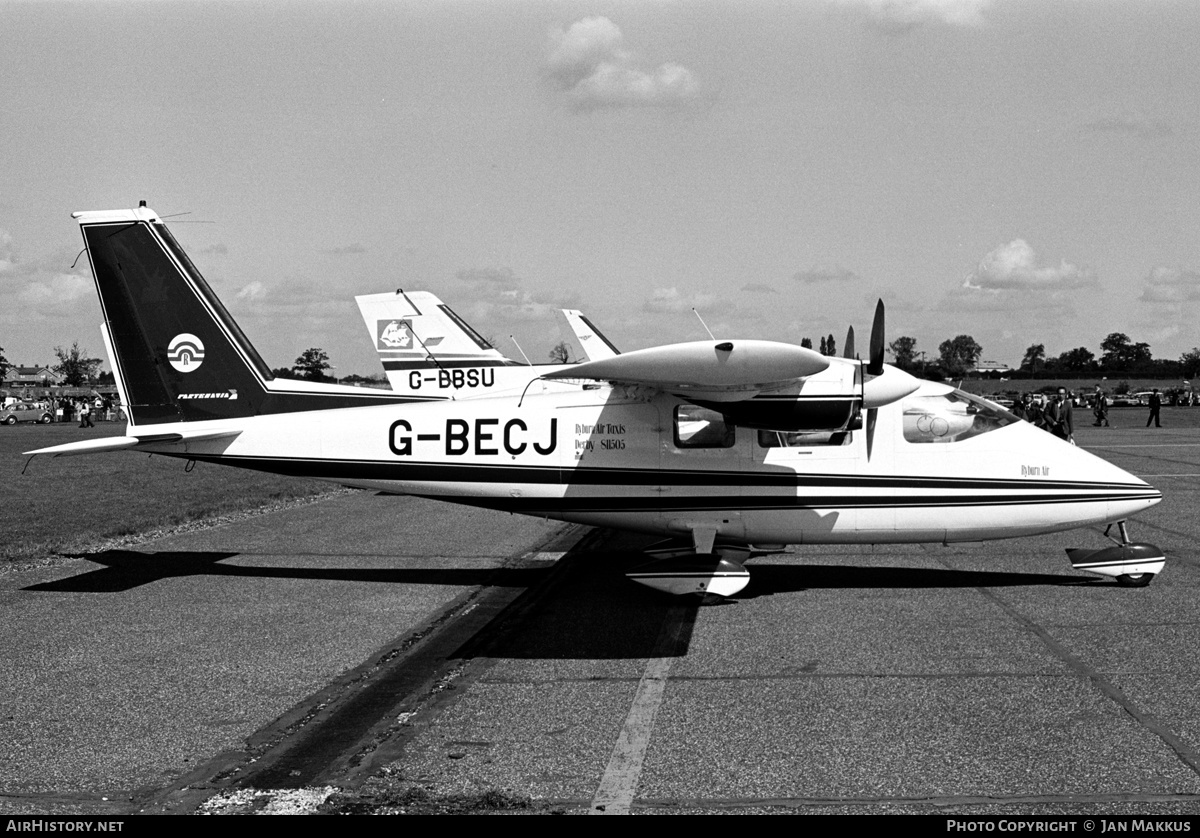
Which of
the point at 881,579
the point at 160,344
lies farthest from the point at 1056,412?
the point at 160,344

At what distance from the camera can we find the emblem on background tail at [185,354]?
11.4 meters

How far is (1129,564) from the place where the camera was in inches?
397

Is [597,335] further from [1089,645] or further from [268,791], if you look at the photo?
[268,791]

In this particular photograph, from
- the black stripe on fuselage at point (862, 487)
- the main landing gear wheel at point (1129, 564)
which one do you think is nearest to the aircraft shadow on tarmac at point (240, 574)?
the black stripe on fuselage at point (862, 487)

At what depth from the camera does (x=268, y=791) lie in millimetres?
5258

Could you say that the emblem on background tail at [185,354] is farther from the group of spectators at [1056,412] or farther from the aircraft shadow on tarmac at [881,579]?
the group of spectators at [1056,412]

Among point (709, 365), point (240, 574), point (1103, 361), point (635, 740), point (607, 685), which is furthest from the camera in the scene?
point (1103, 361)

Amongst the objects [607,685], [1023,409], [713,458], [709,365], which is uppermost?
[709,365]

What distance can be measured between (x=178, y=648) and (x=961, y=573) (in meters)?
Answer: 8.32

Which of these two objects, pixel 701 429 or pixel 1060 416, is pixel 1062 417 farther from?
pixel 701 429

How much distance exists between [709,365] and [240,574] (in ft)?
21.2

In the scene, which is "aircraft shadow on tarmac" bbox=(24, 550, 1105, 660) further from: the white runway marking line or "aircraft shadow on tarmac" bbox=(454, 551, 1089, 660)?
the white runway marking line

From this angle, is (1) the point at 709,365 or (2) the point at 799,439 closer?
(1) the point at 709,365
